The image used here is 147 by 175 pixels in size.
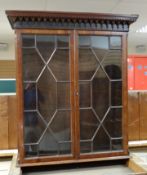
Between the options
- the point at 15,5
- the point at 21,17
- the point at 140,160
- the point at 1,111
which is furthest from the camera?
the point at 15,5

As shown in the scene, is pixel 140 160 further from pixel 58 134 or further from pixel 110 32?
pixel 110 32

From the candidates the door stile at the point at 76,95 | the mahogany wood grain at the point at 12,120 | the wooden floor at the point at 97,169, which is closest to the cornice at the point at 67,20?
the door stile at the point at 76,95

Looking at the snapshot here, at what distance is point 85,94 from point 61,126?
0.35m

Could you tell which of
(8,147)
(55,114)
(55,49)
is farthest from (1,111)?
(55,49)

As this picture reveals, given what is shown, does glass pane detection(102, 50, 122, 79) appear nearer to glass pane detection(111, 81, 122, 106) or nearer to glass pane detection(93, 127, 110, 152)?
glass pane detection(111, 81, 122, 106)

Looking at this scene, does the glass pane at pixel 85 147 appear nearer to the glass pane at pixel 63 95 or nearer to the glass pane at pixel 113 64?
the glass pane at pixel 63 95

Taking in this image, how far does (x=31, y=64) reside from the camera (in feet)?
6.98

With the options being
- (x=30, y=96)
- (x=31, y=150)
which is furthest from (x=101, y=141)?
(x=30, y=96)

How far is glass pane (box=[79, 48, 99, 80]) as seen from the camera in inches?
87.3

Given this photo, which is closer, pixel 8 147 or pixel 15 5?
pixel 8 147

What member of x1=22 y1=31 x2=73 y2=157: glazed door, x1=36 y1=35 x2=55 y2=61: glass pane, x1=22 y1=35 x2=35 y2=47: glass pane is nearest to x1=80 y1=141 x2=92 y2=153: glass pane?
x1=22 y1=31 x2=73 y2=157: glazed door

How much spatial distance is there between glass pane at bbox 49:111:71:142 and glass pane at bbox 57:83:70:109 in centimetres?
6

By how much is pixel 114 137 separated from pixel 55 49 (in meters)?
0.95

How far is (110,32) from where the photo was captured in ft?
7.36
